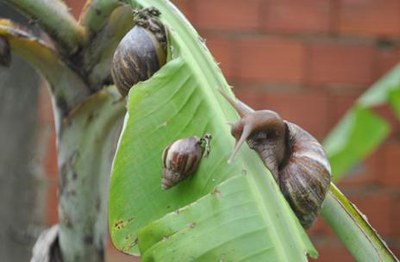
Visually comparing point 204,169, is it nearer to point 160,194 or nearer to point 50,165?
point 160,194

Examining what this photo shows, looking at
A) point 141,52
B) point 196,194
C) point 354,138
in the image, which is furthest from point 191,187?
point 354,138

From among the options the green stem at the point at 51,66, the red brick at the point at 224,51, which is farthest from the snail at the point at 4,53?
the red brick at the point at 224,51

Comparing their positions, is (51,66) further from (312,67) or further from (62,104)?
(312,67)

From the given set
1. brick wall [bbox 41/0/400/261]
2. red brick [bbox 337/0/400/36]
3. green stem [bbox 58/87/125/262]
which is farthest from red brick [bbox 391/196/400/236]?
green stem [bbox 58/87/125/262]

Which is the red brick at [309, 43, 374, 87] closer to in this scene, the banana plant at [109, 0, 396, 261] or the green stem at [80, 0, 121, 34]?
the green stem at [80, 0, 121, 34]

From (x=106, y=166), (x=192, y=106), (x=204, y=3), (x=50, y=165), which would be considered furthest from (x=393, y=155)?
(x=192, y=106)

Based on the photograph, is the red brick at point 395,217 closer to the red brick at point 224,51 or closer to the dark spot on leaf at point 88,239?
the red brick at point 224,51
